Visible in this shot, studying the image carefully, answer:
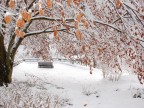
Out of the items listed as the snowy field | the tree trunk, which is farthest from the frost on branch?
the snowy field

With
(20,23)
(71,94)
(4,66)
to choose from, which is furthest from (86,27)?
(4,66)

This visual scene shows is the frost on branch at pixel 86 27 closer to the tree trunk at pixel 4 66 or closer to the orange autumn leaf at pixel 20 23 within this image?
the orange autumn leaf at pixel 20 23

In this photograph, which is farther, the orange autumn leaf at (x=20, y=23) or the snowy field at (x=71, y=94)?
the snowy field at (x=71, y=94)

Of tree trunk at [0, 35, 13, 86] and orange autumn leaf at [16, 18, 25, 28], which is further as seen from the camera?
tree trunk at [0, 35, 13, 86]

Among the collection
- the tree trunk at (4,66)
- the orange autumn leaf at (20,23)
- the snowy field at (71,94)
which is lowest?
the snowy field at (71,94)

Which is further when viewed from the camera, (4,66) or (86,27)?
(4,66)

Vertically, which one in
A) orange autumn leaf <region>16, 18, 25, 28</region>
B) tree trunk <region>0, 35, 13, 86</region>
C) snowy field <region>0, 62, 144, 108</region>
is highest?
orange autumn leaf <region>16, 18, 25, 28</region>

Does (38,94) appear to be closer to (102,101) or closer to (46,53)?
(102,101)

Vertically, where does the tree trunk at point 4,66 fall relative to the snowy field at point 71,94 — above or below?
above

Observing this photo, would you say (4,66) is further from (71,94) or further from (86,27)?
(86,27)

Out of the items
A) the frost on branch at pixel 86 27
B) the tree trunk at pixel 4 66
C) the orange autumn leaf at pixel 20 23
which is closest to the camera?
the orange autumn leaf at pixel 20 23

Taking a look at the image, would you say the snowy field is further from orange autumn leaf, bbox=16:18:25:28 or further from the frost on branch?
orange autumn leaf, bbox=16:18:25:28

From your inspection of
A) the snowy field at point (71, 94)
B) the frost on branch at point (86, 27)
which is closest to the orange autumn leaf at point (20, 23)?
the frost on branch at point (86, 27)

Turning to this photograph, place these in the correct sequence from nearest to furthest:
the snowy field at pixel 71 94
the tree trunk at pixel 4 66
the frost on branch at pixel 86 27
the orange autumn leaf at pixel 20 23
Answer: the orange autumn leaf at pixel 20 23 < the frost on branch at pixel 86 27 < the snowy field at pixel 71 94 < the tree trunk at pixel 4 66
